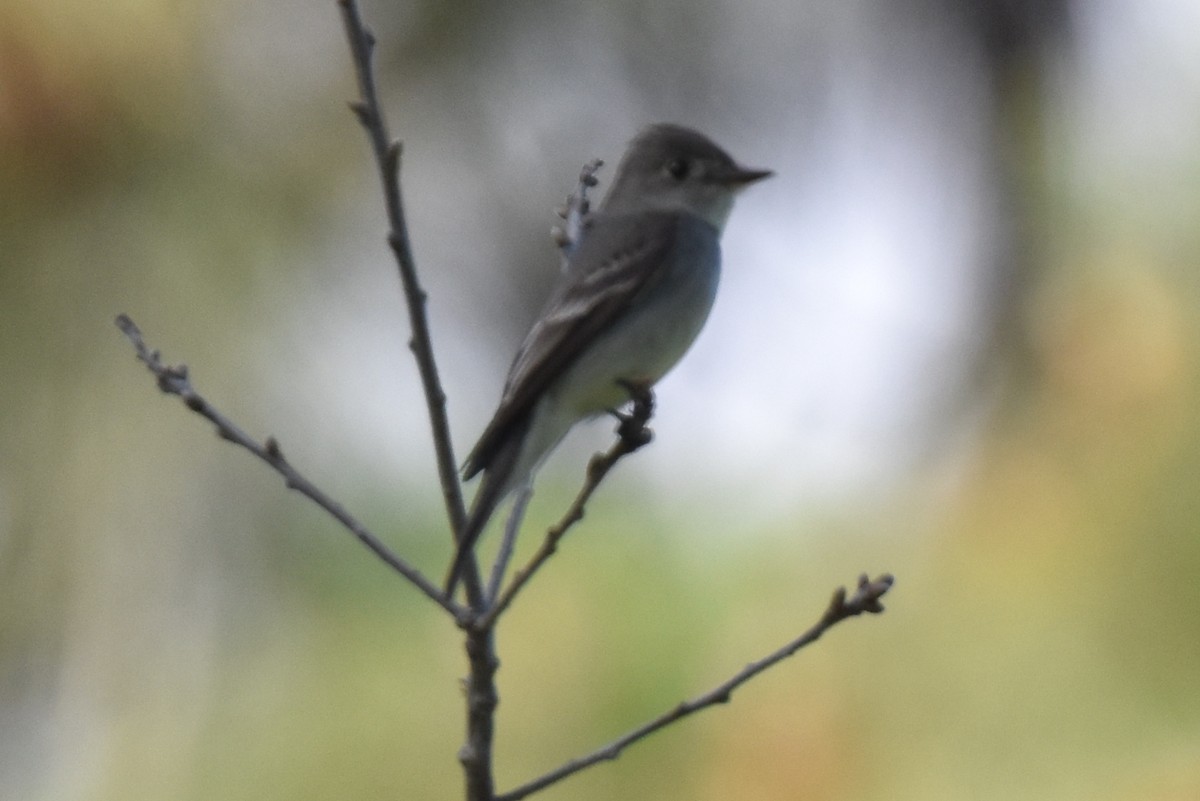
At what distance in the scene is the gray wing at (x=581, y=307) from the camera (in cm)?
235

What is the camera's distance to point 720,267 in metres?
2.66

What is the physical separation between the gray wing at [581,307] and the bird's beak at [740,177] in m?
0.16

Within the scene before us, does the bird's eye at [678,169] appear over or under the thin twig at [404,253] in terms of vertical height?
over

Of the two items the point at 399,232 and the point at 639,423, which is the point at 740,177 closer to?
the point at 639,423

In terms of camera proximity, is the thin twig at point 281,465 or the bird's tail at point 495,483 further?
the bird's tail at point 495,483

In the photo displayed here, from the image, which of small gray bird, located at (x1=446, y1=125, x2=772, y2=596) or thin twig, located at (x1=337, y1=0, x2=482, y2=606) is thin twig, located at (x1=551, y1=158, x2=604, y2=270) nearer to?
small gray bird, located at (x1=446, y1=125, x2=772, y2=596)

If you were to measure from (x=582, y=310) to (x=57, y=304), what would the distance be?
48.2 inches

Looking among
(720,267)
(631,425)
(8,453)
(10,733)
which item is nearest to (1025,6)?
(720,267)

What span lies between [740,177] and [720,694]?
57.0 inches

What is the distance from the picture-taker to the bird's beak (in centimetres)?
276

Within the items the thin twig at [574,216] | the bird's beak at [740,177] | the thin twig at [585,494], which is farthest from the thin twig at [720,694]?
the bird's beak at [740,177]

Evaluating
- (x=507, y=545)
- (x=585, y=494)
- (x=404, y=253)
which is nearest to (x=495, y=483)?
(x=507, y=545)

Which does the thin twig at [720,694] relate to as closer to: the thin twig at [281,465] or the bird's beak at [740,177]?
the thin twig at [281,465]

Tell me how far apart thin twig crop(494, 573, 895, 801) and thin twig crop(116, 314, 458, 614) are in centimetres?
21
